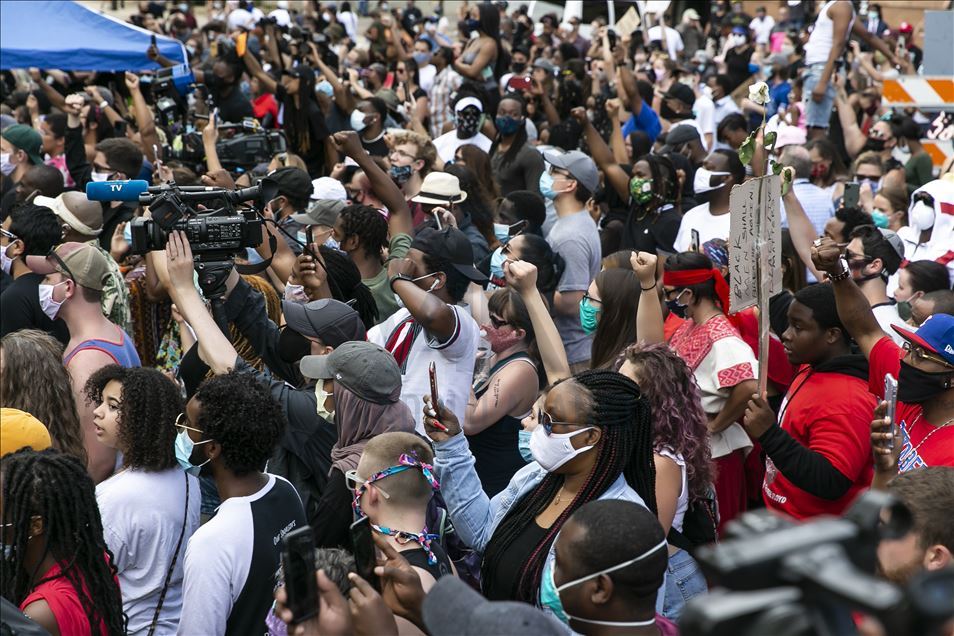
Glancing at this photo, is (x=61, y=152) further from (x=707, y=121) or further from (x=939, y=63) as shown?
(x=939, y=63)

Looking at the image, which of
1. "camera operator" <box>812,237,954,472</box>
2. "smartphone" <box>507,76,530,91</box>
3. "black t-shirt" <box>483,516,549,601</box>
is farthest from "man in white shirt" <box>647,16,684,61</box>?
"black t-shirt" <box>483,516,549,601</box>

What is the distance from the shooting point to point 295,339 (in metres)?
4.78

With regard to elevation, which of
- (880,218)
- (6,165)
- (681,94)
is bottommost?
(6,165)

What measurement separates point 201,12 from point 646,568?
26.7m

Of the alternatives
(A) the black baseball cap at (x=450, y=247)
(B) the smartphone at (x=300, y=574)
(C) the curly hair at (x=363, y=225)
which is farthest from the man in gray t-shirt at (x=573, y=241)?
(B) the smartphone at (x=300, y=574)

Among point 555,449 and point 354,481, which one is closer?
point 555,449

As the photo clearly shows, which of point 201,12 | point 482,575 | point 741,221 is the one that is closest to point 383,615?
point 482,575

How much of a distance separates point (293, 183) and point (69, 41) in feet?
22.9

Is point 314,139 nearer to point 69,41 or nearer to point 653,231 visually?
point 69,41

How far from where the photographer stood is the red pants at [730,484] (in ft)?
15.2

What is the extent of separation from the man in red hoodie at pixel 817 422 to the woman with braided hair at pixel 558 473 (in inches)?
30.1

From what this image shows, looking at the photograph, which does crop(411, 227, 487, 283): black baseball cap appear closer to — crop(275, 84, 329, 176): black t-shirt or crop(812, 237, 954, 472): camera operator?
crop(812, 237, 954, 472): camera operator

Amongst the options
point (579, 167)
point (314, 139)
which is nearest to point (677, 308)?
point (579, 167)

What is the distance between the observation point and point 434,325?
178 inches
